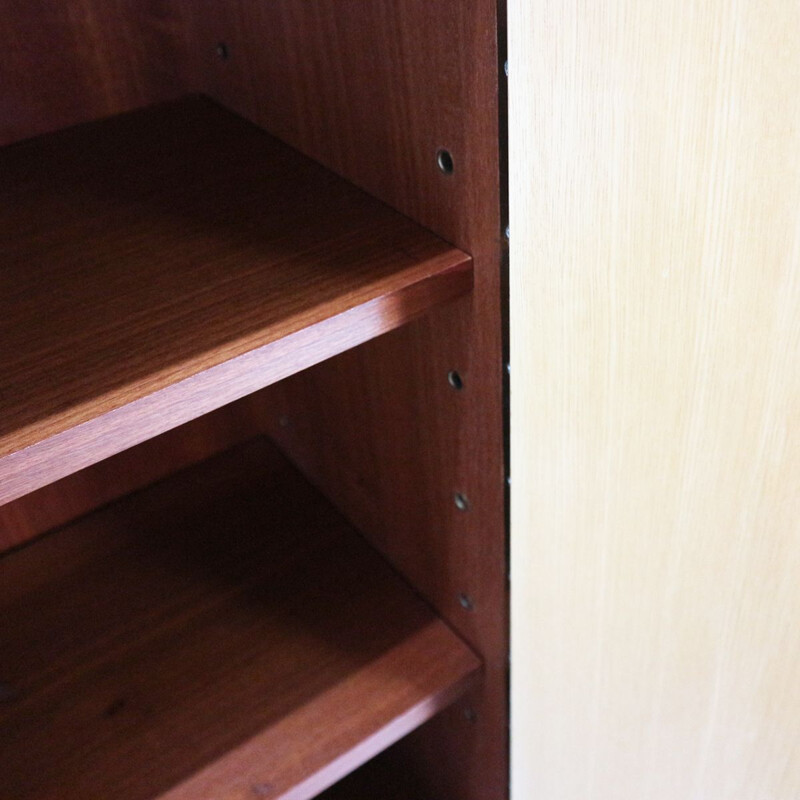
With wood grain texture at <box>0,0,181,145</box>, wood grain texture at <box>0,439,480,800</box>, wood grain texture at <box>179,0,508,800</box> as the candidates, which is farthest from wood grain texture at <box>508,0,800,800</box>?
wood grain texture at <box>0,0,181,145</box>

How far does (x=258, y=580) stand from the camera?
0.63m

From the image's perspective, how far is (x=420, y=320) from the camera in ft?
1.51

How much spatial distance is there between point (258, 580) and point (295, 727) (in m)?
0.12

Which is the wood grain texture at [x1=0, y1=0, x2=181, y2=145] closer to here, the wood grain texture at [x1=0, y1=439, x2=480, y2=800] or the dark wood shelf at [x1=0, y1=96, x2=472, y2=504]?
the dark wood shelf at [x1=0, y1=96, x2=472, y2=504]

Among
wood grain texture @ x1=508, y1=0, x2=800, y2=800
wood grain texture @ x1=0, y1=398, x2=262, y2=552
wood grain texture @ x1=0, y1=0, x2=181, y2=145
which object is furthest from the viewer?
wood grain texture @ x1=0, y1=398, x2=262, y2=552

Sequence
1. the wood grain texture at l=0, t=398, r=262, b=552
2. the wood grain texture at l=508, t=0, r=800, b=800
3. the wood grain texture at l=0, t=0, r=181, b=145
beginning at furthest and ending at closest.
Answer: the wood grain texture at l=0, t=398, r=262, b=552, the wood grain texture at l=0, t=0, r=181, b=145, the wood grain texture at l=508, t=0, r=800, b=800

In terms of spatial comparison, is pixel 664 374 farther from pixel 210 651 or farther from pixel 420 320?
pixel 210 651

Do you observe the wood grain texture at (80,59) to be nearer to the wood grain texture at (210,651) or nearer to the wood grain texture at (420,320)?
the wood grain texture at (420,320)

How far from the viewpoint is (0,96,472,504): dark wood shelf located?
339 mm

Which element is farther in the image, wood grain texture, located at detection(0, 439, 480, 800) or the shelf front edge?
wood grain texture, located at detection(0, 439, 480, 800)

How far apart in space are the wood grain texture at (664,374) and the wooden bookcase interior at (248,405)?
3 centimetres

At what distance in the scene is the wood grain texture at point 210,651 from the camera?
20.8 inches

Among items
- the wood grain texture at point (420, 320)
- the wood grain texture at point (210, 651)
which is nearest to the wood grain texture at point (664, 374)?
the wood grain texture at point (420, 320)

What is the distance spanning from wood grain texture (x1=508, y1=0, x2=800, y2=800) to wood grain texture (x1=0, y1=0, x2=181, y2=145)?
30 cm
